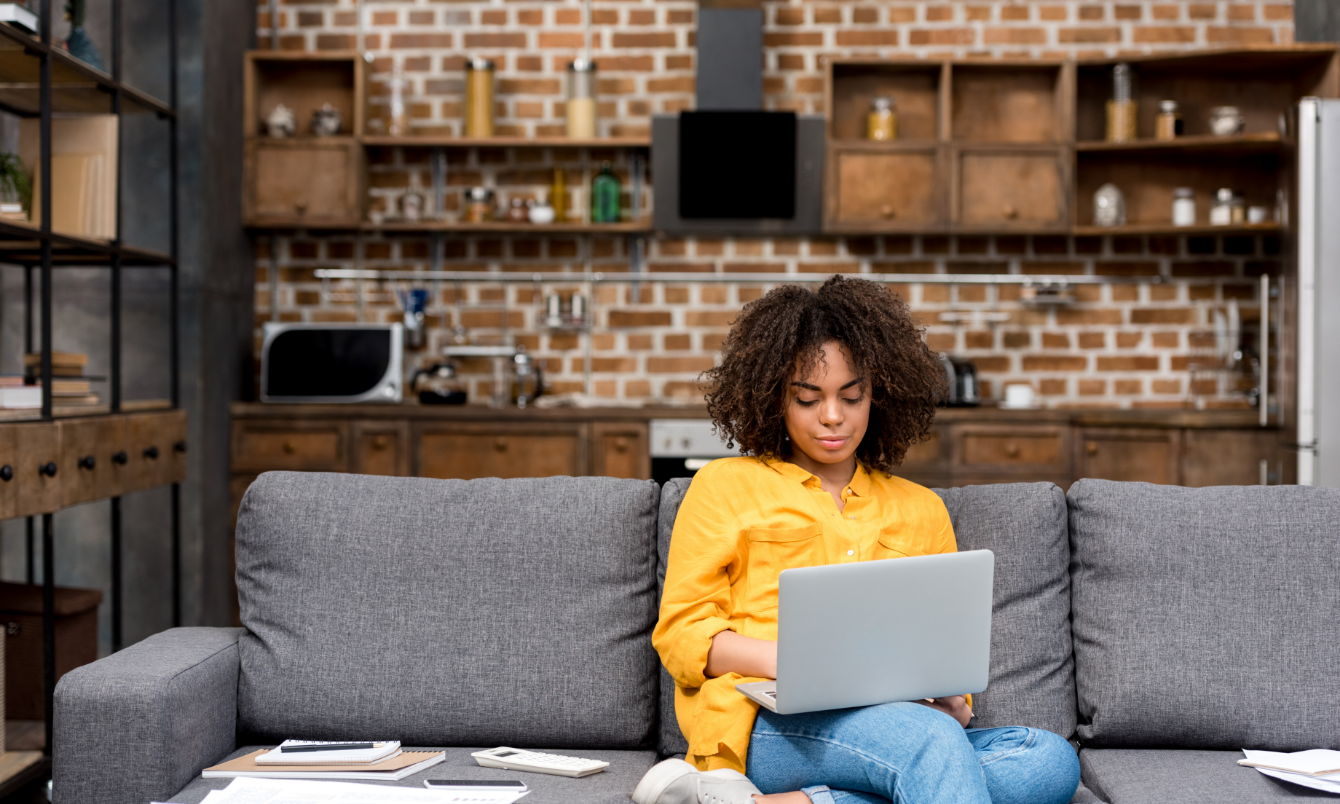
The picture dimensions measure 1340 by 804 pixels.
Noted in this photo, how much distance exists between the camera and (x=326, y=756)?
150cm

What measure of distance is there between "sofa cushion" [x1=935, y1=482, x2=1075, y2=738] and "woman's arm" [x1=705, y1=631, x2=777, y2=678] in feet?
1.47

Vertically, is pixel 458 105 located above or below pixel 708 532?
above

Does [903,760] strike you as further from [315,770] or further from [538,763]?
[315,770]

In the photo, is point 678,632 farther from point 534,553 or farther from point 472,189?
point 472,189

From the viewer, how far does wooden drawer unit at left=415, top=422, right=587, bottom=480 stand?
3787 mm

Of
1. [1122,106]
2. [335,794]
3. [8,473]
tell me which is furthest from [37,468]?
[1122,106]

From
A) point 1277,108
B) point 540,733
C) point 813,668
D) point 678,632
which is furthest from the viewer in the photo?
point 1277,108

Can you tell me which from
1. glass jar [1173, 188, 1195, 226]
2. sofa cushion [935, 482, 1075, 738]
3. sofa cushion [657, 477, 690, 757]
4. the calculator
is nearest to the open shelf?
glass jar [1173, 188, 1195, 226]

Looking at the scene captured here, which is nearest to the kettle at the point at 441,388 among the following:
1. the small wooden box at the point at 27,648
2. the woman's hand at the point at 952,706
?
the small wooden box at the point at 27,648

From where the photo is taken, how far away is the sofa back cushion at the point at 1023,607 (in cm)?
165

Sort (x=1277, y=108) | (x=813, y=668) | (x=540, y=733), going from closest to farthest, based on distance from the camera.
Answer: (x=813, y=668), (x=540, y=733), (x=1277, y=108)

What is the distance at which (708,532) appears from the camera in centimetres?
149

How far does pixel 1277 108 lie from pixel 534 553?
3.85 meters

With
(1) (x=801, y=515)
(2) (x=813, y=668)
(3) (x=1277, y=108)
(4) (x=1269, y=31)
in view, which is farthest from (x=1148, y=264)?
(2) (x=813, y=668)
